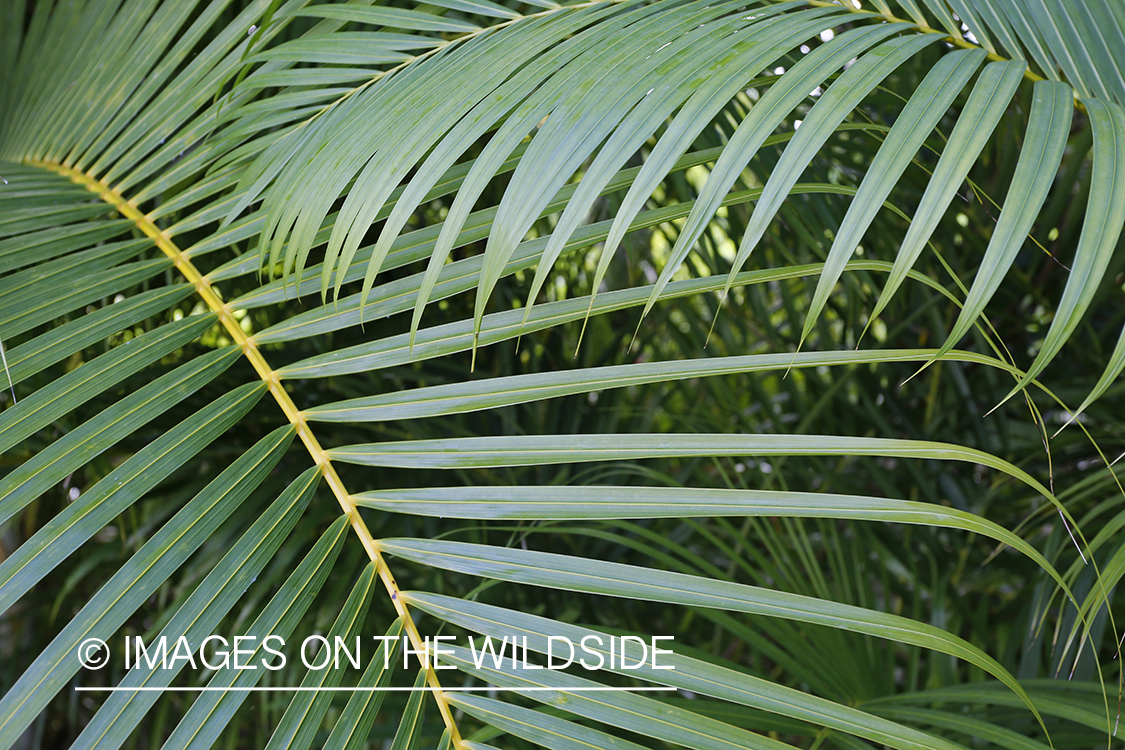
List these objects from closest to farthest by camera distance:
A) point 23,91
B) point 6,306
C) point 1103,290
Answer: point 6,306
point 23,91
point 1103,290

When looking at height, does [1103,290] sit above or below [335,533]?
above

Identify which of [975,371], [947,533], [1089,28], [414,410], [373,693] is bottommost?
[373,693]

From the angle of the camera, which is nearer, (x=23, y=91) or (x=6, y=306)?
(x=6, y=306)

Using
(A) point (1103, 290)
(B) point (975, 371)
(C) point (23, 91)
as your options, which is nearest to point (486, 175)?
(C) point (23, 91)

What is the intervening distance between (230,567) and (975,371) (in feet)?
3.11

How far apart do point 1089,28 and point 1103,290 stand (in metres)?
0.50

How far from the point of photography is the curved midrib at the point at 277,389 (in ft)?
1.05

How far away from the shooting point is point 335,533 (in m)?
0.34

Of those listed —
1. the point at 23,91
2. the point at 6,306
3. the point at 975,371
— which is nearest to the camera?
the point at 6,306

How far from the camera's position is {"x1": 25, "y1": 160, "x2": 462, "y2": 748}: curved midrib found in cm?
32

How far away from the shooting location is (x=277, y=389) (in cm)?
38

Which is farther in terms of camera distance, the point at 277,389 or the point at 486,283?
the point at 277,389

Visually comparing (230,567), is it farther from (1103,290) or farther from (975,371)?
(975,371)

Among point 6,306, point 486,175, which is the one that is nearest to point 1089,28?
point 486,175
